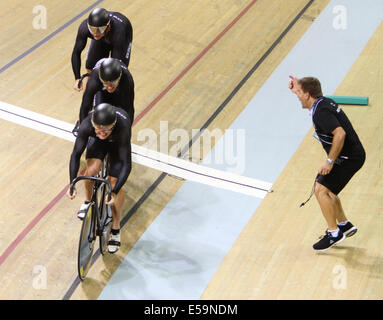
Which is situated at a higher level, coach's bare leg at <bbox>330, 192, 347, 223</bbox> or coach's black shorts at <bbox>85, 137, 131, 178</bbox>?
coach's bare leg at <bbox>330, 192, 347, 223</bbox>

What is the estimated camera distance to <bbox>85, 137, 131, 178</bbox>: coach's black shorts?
481 centimetres

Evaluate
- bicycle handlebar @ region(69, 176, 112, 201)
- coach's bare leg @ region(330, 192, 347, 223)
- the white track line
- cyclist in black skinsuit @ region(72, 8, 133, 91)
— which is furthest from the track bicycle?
coach's bare leg @ region(330, 192, 347, 223)

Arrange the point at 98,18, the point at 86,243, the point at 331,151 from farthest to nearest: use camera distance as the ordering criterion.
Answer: the point at 98,18, the point at 86,243, the point at 331,151

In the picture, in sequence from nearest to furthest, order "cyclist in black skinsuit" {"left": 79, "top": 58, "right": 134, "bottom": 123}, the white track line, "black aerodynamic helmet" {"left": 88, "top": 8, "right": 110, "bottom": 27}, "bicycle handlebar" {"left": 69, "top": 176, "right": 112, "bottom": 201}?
"bicycle handlebar" {"left": 69, "top": 176, "right": 112, "bottom": 201}
"cyclist in black skinsuit" {"left": 79, "top": 58, "right": 134, "bottom": 123}
"black aerodynamic helmet" {"left": 88, "top": 8, "right": 110, "bottom": 27}
the white track line

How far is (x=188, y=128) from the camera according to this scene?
21.5 feet

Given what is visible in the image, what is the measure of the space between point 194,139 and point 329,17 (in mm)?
3168

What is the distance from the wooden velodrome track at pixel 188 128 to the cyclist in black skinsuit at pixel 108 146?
606 mm

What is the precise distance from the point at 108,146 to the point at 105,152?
0.05m

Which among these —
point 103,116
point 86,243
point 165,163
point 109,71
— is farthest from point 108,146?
point 165,163

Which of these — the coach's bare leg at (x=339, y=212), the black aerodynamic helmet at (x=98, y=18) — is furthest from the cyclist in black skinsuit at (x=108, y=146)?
the coach's bare leg at (x=339, y=212)

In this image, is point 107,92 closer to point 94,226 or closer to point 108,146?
point 108,146

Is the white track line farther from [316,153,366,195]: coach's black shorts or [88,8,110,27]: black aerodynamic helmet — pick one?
[88,8,110,27]: black aerodynamic helmet
